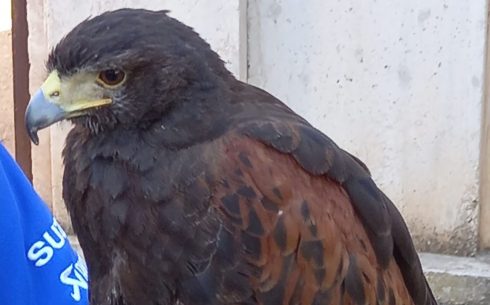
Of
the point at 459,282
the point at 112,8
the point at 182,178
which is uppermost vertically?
the point at 112,8

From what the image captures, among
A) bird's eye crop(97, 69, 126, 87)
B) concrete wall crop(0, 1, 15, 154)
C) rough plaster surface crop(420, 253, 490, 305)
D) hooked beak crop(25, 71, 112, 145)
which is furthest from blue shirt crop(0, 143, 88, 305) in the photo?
concrete wall crop(0, 1, 15, 154)

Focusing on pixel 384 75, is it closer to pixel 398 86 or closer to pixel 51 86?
pixel 398 86

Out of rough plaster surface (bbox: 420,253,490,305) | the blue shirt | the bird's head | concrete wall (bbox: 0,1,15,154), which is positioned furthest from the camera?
concrete wall (bbox: 0,1,15,154)

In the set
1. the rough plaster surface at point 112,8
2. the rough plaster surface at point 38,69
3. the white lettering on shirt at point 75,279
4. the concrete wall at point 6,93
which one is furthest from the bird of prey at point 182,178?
the concrete wall at point 6,93

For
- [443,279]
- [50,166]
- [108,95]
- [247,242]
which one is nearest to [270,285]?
[247,242]

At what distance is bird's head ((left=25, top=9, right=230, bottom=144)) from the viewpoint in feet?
9.03

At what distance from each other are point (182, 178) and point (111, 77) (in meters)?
0.28

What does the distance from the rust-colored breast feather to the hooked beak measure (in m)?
0.34

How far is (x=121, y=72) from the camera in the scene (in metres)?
2.78

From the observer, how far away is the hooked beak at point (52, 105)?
9.20 ft

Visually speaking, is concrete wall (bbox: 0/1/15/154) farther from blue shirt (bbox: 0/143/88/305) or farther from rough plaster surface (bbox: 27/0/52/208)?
blue shirt (bbox: 0/143/88/305)

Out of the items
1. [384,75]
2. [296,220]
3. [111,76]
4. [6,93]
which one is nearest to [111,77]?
[111,76]

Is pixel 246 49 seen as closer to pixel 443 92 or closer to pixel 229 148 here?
pixel 443 92

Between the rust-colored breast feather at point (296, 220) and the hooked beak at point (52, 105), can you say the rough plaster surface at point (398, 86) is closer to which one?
the rust-colored breast feather at point (296, 220)
